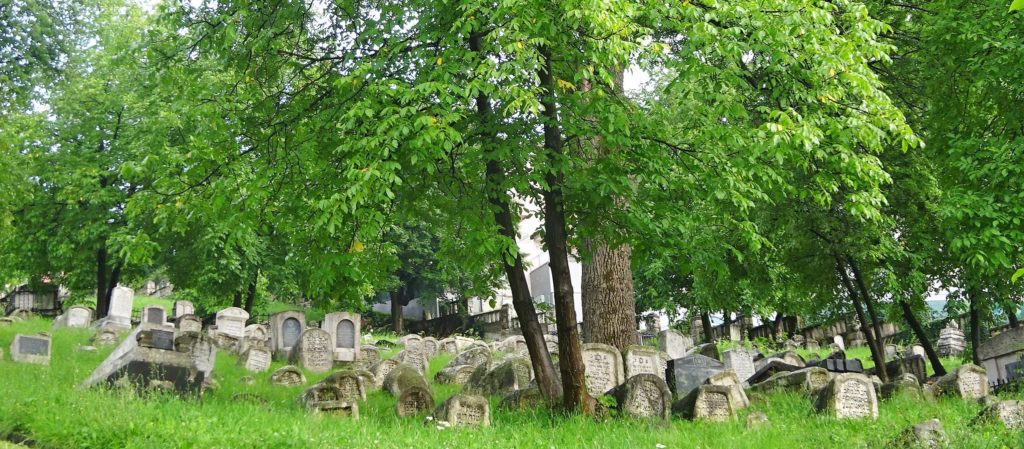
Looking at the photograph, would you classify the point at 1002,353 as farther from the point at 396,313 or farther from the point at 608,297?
the point at 396,313

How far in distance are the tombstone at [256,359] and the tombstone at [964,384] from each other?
38.6ft

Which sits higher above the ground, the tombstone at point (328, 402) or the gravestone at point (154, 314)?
the gravestone at point (154, 314)

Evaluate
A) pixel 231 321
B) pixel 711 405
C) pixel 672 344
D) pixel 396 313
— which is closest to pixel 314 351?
pixel 231 321

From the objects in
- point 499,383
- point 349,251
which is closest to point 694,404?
point 499,383

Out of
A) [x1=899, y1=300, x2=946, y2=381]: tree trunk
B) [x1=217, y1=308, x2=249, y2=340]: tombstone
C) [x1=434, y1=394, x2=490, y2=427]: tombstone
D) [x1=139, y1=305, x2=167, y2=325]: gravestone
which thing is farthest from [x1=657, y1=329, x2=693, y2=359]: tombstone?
[x1=139, y1=305, x2=167, y2=325]: gravestone

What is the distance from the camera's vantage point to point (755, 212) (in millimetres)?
14602

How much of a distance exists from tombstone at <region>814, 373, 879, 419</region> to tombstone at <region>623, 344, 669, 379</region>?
11.1ft

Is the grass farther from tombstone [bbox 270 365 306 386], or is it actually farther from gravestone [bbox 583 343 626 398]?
tombstone [bbox 270 365 306 386]

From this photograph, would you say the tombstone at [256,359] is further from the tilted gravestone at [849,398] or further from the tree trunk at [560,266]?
the tilted gravestone at [849,398]

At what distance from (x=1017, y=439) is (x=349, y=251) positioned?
6666mm

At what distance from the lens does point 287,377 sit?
48.0ft

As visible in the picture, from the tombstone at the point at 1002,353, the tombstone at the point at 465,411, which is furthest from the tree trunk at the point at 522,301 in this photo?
the tombstone at the point at 1002,353

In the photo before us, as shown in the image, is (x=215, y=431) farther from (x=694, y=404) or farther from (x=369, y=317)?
(x=369, y=317)

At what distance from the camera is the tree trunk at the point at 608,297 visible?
553 inches
